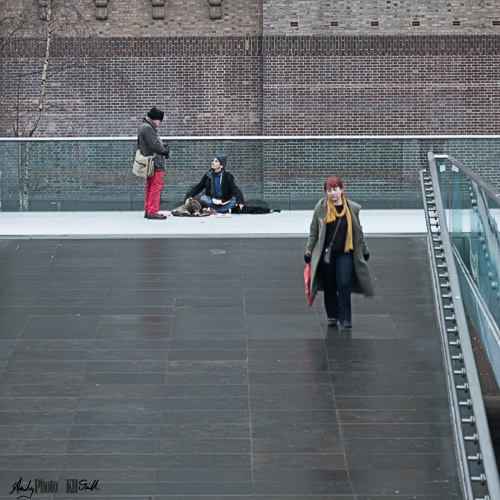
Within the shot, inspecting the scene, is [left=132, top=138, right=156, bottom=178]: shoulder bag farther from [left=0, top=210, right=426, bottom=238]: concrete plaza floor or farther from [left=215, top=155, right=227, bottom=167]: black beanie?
[left=215, top=155, right=227, bottom=167]: black beanie

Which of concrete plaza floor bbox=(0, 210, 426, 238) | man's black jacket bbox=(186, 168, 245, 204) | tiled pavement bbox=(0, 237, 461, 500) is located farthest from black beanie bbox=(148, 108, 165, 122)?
tiled pavement bbox=(0, 237, 461, 500)

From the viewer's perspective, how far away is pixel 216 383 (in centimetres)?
664

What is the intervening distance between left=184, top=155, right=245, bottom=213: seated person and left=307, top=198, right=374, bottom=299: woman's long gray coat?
18.3 ft

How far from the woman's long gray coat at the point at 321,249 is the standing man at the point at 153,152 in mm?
5188

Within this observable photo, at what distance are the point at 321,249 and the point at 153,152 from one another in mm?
5682

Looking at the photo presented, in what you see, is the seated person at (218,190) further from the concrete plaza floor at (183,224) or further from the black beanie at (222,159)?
the concrete plaza floor at (183,224)

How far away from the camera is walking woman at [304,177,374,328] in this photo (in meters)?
7.71

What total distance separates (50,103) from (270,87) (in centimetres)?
548

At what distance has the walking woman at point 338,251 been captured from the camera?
25.3 feet

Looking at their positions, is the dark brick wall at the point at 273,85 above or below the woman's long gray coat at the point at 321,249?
above

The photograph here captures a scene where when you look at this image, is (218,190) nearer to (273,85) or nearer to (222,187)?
(222,187)

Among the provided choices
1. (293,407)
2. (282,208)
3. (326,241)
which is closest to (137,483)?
(293,407)

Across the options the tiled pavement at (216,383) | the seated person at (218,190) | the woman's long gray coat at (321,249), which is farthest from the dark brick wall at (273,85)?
the woman's long gray coat at (321,249)

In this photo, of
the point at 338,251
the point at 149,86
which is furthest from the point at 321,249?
the point at 149,86
